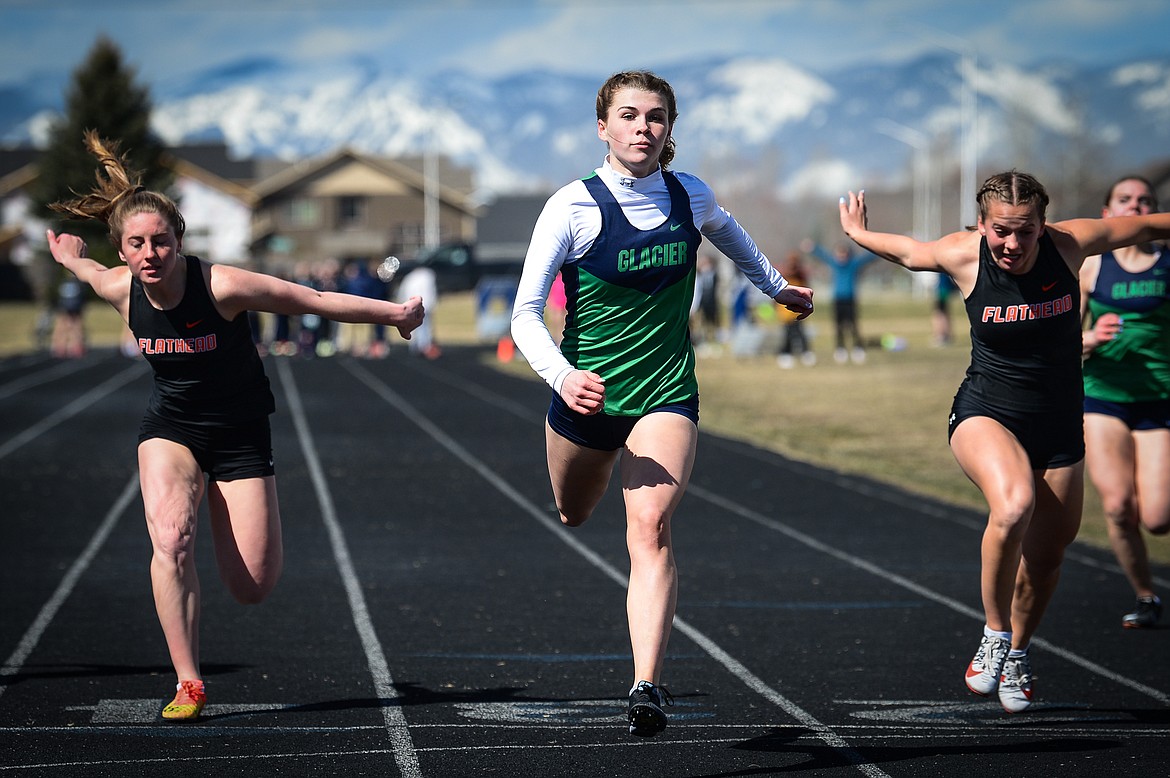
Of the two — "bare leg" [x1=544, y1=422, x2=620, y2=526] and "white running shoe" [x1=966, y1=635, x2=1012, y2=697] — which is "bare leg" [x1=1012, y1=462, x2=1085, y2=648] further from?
"bare leg" [x1=544, y1=422, x2=620, y2=526]

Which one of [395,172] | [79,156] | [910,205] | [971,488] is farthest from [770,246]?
[971,488]

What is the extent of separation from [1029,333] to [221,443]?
3.19m

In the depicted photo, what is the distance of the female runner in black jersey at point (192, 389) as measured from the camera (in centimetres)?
613

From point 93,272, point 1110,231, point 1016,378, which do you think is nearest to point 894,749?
point 1016,378

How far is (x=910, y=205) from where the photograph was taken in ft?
493

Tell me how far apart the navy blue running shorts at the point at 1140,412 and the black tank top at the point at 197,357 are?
431 cm

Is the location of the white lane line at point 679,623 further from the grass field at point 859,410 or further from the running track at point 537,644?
the grass field at point 859,410

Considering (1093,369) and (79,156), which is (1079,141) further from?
(1093,369)

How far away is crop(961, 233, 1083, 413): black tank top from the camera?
6.19m

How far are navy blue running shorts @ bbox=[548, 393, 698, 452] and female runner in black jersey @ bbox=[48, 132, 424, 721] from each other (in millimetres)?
685

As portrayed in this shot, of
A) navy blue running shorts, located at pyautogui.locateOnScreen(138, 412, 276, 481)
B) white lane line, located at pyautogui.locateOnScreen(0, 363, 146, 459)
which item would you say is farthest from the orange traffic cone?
navy blue running shorts, located at pyautogui.locateOnScreen(138, 412, 276, 481)

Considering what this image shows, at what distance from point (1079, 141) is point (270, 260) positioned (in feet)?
170

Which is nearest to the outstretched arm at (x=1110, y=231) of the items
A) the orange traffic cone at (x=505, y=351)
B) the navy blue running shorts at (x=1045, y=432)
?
the navy blue running shorts at (x=1045, y=432)

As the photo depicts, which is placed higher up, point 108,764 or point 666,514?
point 666,514
